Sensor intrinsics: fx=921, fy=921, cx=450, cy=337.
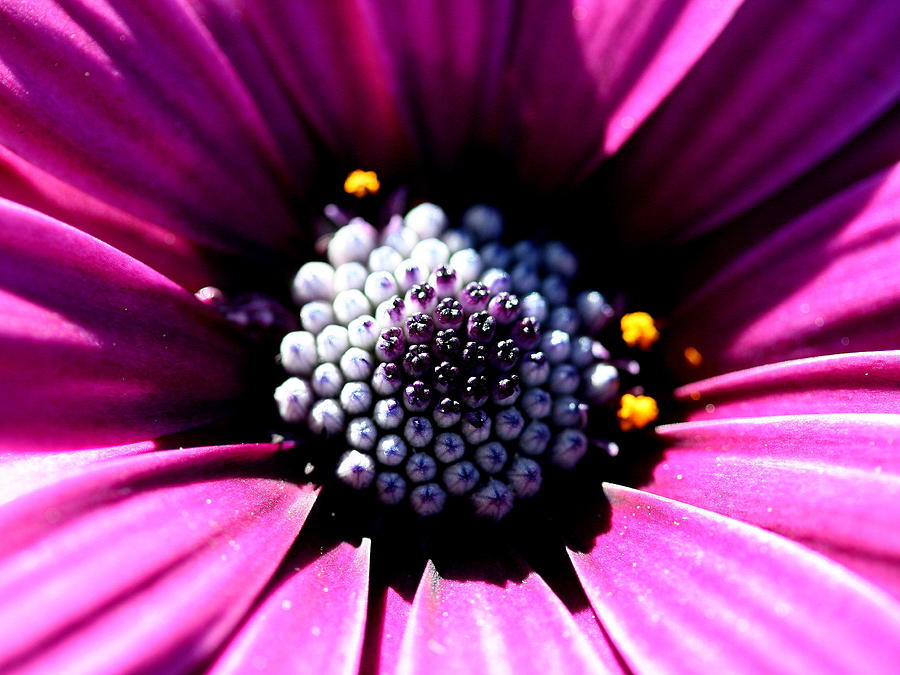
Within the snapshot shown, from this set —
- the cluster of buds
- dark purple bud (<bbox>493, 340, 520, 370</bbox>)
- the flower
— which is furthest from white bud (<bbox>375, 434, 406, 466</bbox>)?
dark purple bud (<bbox>493, 340, 520, 370</bbox>)

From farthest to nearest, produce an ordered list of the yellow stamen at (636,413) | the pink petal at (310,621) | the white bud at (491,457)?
the yellow stamen at (636,413) < the white bud at (491,457) < the pink petal at (310,621)

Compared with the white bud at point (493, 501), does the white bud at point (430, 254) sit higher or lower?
higher

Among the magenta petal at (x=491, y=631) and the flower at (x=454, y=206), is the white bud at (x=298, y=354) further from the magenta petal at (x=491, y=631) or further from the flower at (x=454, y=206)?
the magenta petal at (x=491, y=631)

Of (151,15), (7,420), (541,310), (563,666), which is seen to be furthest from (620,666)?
(151,15)

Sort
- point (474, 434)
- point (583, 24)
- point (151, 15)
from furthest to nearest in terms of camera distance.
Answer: point (583, 24) < point (474, 434) < point (151, 15)

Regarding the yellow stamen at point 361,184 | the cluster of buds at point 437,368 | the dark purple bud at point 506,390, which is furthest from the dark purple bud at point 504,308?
the yellow stamen at point 361,184

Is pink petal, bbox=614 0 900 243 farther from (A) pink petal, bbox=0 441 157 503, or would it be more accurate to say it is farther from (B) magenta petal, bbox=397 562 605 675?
(A) pink petal, bbox=0 441 157 503

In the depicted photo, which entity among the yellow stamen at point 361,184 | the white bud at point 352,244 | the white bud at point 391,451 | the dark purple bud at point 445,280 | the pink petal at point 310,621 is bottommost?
the pink petal at point 310,621

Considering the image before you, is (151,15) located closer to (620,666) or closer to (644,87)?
(644,87)

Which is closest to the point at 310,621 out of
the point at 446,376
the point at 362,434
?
the point at 362,434
